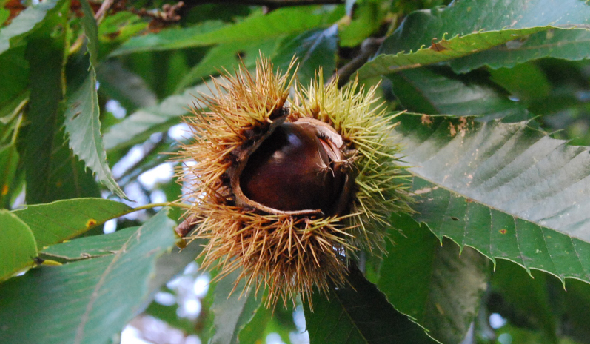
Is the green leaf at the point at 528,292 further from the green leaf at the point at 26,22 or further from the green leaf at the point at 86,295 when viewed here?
the green leaf at the point at 26,22

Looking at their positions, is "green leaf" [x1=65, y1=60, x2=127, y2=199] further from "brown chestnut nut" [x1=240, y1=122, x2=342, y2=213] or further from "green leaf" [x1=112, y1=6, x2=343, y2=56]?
"green leaf" [x1=112, y1=6, x2=343, y2=56]

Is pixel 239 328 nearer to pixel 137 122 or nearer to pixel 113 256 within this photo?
pixel 113 256

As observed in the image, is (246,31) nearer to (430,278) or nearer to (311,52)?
(311,52)

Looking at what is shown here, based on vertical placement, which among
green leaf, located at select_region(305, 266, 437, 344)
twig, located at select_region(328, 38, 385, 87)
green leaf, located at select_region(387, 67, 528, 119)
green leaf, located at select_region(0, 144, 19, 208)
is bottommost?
green leaf, located at select_region(305, 266, 437, 344)

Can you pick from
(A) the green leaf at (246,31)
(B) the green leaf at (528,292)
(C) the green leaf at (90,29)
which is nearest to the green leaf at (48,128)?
(C) the green leaf at (90,29)

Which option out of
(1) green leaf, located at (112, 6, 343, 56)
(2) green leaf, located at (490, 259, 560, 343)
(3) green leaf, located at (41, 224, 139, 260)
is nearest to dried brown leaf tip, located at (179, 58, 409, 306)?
(3) green leaf, located at (41, 224, 139, 260)

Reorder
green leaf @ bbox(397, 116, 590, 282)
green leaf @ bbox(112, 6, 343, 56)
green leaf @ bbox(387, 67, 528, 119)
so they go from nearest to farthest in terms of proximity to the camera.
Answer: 1. green leaf @ bbox(397, 116, 590, 282)
2. green leaf @ bbox(387, 67, 528, 119)
3. green leaf @ bbox(112, 6, 343, 56)

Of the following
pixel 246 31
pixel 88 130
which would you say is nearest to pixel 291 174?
pixel 88 130
